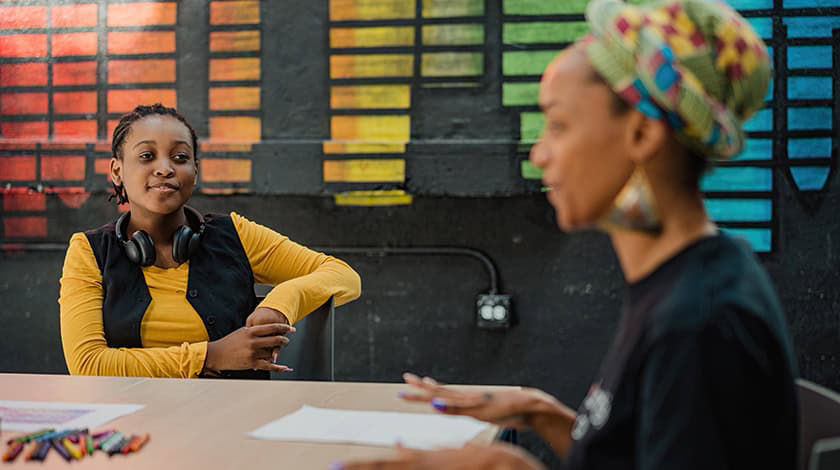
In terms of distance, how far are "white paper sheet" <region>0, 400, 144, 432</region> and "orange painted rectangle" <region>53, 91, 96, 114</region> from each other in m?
2.04

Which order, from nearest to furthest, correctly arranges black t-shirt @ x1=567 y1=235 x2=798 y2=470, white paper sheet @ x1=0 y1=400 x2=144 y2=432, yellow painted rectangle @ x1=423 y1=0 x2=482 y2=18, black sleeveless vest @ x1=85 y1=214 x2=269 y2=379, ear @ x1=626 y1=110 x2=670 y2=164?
black t-shirt @ x1=567 y1=235 x2=798 y2=470, ear @ x1=626 y1=110 x2=670 y2=164, white paper sheet @ x1=0 y1=400 x2=144 y2=432, black sleeveless vest @ x1=85 y1=214 x2=269 y2=379, yellow painted rectangle @ x1=423 y1=0 x2=482 y2=18

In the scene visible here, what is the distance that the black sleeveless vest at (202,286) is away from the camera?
208cm

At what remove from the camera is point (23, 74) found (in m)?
3.53

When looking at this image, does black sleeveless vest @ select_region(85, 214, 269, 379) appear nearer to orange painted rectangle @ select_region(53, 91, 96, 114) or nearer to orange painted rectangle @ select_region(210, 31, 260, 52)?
orange painted rectangle @ select_region(210, 31, 260, 52)

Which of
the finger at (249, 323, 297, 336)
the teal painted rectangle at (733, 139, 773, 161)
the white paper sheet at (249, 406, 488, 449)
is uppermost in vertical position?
the teal painted rectangle at (733, 139, 773, 161)

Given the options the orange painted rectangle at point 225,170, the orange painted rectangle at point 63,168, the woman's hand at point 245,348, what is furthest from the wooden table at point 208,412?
the orange painted rectangle at point 63,168

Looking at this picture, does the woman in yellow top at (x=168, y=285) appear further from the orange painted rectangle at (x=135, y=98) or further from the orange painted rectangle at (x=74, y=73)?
the orange painted rectangle at (x=74, y=73)

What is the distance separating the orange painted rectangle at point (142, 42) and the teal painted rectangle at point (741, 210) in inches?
85.1

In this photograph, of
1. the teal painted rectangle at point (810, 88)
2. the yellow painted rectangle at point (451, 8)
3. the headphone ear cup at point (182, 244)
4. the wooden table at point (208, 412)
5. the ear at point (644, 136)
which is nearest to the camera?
the ear at point (644, 136)

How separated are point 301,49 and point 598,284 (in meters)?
1.45

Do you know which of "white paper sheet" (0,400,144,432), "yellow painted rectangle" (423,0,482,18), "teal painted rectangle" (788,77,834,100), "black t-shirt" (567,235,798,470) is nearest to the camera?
"black t-shirt" (567,235,798,470)

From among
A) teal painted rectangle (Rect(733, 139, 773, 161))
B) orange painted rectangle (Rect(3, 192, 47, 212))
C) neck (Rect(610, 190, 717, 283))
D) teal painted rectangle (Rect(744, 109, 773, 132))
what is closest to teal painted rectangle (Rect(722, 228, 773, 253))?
teal painted rectangle (Rect(733, 139, 773, 161))

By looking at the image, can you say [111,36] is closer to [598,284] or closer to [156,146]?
[156,146]

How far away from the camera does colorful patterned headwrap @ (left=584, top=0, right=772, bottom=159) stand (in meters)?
0.80
